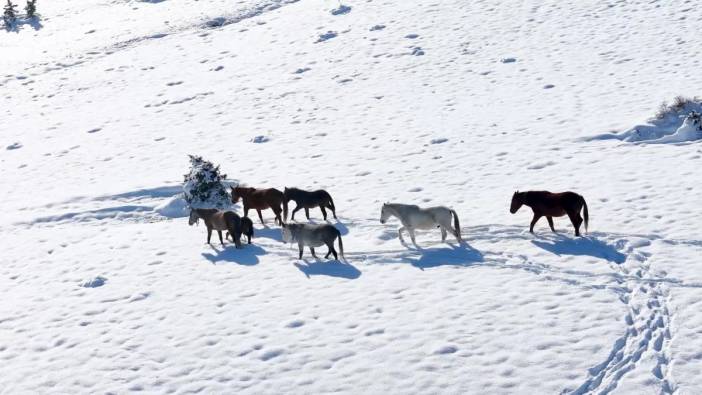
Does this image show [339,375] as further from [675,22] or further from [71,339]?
[675,22]

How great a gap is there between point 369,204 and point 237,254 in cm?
436

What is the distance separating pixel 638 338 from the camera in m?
13.4

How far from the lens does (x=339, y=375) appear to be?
43.0 feet

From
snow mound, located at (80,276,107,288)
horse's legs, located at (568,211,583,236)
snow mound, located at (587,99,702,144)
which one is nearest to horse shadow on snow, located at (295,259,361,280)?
snow mound, located at (80,276,107,288)

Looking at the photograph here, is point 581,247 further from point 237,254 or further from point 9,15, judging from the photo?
point 9,15

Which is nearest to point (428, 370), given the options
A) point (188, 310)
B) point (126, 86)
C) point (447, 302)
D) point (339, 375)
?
point (339, 375)

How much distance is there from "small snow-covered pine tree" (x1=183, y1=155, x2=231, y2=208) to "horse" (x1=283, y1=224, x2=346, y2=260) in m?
5.04

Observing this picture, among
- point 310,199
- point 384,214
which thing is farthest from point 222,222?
point 384,214

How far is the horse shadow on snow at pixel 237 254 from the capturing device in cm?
1838

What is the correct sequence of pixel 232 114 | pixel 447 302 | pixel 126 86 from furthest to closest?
pixel 126 86, pixel 232 114, pixel 447 302

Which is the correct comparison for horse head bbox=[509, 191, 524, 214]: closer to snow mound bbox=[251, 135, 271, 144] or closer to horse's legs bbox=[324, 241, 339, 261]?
horse's legs bbox=[324, 241, 339, 261]

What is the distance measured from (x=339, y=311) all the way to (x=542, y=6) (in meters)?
29.4

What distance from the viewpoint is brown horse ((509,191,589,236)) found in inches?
687

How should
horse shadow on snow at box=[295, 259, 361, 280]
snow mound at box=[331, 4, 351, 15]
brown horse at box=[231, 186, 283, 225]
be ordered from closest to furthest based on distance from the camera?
horse shadow on snow at box=[295, 259, 361, 280], brown horse at box=[231, 186, 283, 225], snow mound at box=[331, 4, 351, 15]
